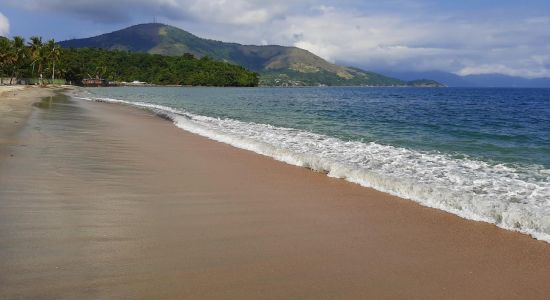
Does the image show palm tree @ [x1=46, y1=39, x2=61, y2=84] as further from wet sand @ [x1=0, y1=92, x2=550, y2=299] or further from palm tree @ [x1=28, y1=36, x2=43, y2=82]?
wet sand @ [x1=0, y1=92, x2=550, y2=299]

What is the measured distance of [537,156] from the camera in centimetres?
1388

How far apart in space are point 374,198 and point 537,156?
29.1ft

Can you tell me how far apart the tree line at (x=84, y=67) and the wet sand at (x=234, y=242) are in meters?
91.2

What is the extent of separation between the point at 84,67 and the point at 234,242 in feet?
525

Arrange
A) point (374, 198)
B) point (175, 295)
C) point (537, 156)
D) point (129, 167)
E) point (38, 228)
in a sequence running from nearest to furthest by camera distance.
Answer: point (175, 295) < point (38, 228) < point (374, 198) < point (129, 167) < point (537, 156)

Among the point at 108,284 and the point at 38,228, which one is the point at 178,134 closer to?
the point at 38,228

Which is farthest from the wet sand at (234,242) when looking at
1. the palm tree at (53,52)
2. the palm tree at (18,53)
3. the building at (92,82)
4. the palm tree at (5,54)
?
the building at (92,82)

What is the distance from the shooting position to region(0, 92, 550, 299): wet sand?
3.98m

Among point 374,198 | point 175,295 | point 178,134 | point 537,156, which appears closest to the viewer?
point 175,295

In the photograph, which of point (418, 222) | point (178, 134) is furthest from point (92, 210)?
point (178, 134)

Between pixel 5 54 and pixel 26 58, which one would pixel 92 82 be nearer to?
pixel 26 58

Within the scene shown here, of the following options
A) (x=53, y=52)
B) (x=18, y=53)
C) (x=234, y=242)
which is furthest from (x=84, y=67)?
(x=234, y=242)

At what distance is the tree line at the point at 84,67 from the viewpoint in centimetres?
9356

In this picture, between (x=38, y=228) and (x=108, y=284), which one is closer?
(x=108, y=284)
